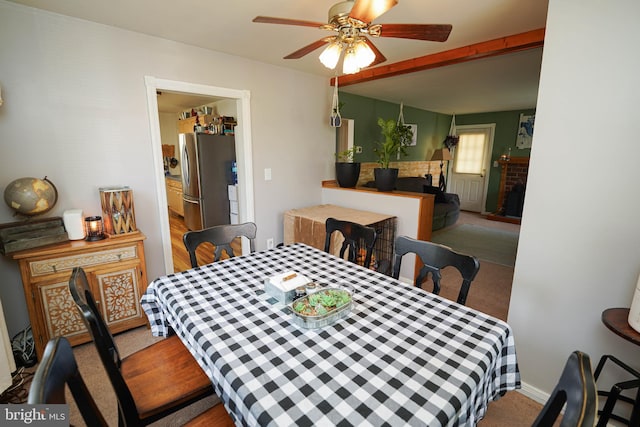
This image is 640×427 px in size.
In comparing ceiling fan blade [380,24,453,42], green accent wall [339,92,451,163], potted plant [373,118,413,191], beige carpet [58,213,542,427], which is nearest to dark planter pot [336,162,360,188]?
potted plant [373,118,413,191]

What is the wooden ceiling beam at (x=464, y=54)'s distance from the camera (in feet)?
7.37

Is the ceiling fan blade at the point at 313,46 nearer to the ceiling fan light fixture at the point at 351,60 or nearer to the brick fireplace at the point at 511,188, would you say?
the ceiling fan light fixture at the point at 351,60

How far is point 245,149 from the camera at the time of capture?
3094mm

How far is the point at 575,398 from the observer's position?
2.11ft

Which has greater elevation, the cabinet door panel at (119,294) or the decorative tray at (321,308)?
the decorative tray at (321,308)

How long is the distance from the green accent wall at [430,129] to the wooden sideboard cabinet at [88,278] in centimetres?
353

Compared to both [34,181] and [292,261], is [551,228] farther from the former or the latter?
[34,181]

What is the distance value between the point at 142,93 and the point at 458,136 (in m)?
7.13

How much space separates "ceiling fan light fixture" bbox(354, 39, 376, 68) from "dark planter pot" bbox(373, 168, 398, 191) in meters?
1.82

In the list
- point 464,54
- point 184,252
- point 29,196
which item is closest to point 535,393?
point 464,54

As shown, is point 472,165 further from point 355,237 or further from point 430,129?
point 355,237

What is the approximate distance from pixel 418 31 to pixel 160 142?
2.14m

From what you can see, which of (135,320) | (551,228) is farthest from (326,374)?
(135,320)

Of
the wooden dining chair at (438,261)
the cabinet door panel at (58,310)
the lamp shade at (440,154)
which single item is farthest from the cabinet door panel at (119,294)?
the lamp shade at (440,154)
